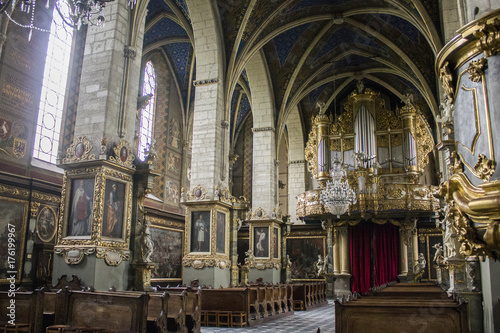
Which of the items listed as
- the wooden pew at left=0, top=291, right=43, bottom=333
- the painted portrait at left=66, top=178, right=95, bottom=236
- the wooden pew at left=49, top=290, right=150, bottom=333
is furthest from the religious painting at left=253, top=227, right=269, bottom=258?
the wooden pew at left=0, top=291, right=43, bottom=333

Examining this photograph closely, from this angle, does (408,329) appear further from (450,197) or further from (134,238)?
(134,238)

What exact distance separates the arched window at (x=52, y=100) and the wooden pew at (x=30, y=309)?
7792mm

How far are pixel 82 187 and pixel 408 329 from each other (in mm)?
6558

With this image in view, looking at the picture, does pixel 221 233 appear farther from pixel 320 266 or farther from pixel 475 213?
pixel 475 213

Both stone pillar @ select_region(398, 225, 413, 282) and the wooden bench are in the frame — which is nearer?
the wooden bench

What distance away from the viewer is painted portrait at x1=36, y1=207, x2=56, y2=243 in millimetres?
12606

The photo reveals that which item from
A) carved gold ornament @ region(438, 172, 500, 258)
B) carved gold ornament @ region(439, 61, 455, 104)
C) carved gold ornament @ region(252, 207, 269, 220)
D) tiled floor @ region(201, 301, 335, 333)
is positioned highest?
carved gold ornament @ region(252, 207, 269, 220)

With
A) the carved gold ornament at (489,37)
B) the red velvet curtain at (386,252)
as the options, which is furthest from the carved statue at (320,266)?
the carved gold ornament at (489,37)

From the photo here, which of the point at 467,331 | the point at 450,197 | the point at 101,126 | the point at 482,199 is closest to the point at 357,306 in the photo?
the point at 467,331

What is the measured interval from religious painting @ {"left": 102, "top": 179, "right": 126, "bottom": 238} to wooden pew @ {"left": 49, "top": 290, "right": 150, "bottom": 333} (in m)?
1.95

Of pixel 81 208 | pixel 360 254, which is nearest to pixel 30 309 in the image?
pixel 81 208

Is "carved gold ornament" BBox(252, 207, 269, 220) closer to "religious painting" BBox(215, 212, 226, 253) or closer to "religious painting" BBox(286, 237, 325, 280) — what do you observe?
"religious painting" BBox(215, 212, 226, 253)

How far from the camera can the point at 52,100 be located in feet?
46.2

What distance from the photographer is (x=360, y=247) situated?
21344 millimetres
